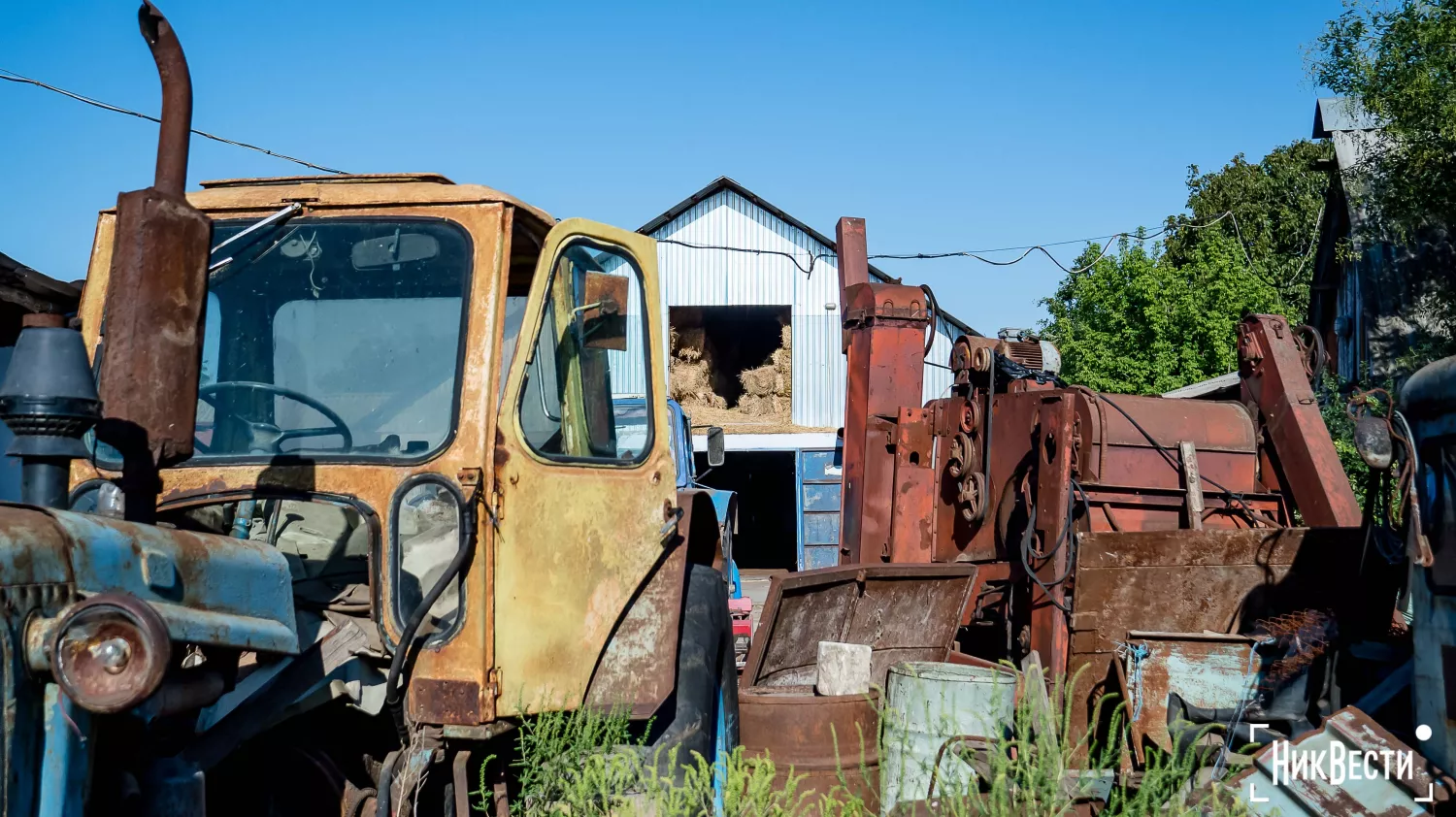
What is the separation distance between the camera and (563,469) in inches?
143

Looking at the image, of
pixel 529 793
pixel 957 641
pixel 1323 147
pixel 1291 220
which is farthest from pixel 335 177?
pixel 1323 147

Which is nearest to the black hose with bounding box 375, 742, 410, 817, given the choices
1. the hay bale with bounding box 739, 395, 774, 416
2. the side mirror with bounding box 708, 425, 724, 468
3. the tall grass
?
the tall grass

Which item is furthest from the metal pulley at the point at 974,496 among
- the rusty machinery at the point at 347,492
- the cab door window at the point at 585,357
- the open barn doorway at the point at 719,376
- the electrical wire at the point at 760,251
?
the electrical wire at the point at 760,251

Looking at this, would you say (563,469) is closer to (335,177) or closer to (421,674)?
(421,674)

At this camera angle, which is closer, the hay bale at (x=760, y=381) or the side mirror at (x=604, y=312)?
the side mirror at (x=604, y=312)

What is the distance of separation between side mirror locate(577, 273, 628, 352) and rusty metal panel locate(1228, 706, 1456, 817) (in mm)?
2579

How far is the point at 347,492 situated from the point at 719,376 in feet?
63.2

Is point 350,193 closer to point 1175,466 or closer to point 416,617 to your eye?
point 416,617

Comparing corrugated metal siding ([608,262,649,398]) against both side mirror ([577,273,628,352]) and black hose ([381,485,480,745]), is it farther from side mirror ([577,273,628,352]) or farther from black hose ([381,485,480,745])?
black hose ([381,485,480,745])

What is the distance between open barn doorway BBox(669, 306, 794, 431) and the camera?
20812mm

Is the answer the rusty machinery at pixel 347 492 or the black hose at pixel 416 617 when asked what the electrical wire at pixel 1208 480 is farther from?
the black hose at pixel 416 617

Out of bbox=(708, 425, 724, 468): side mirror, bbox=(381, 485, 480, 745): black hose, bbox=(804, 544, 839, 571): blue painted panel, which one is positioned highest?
bbox=(708, 425, 724, 468): side mirror

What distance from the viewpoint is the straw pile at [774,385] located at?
2116 centimetres

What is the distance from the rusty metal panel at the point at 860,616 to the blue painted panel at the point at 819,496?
43.3ft
